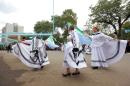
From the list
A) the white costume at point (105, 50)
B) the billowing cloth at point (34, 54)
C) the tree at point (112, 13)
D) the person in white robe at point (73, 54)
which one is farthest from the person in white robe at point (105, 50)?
the tree at point (112, 13)

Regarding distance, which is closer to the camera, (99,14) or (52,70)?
(52,70)

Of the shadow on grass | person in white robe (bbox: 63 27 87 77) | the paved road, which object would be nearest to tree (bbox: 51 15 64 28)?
the shadow on grass

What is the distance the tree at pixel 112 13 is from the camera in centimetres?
5525

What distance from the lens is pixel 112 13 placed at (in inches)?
2200

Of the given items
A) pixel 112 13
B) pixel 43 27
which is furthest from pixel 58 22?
pixel 112 13

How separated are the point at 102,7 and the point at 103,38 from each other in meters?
43.1

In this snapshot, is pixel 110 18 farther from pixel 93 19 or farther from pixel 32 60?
pixel 32 60

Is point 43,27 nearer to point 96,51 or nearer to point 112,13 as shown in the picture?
point 112,13

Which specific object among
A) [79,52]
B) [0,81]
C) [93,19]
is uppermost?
[93,19]

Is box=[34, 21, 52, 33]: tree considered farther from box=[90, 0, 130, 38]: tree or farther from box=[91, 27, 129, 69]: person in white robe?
box=[91, 27, 129, 69]: person in white robe

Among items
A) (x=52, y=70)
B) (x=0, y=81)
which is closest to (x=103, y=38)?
(x=52, y=70)

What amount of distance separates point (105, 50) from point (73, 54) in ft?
8.36

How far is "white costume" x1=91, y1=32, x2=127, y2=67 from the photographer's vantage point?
43.1 ft

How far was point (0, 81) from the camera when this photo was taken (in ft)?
35.5
